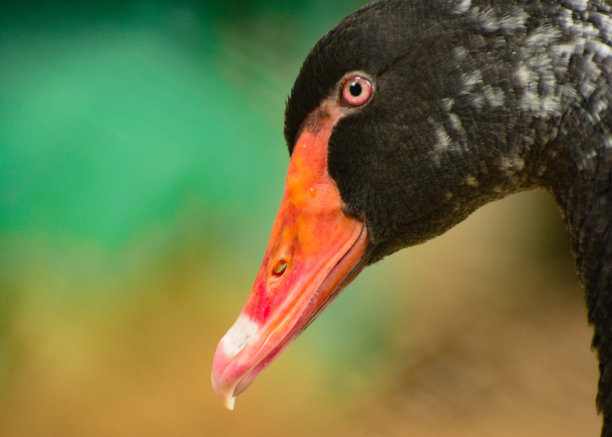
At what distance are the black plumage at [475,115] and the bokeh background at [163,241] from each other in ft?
4.18

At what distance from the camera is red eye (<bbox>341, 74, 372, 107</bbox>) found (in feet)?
4.24

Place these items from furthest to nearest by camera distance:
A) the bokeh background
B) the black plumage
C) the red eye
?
the bokeh background
the red eye
the black plumage

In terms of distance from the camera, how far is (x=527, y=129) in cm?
121

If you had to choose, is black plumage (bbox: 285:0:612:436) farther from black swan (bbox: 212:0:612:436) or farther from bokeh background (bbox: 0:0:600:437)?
bokeh background (bbox: 0:0:600:437)

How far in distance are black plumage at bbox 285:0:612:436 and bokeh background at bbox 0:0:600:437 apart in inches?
50.1

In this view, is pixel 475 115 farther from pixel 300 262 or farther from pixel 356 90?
pixel 300 262

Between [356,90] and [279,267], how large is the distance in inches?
12.5

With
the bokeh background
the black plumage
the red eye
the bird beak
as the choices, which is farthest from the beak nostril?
the bokeh background

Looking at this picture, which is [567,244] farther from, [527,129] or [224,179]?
[527,129]

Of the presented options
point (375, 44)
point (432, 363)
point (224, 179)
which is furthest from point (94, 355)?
point (375, 44)

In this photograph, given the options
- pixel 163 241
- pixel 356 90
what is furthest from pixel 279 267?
pixel 163 241

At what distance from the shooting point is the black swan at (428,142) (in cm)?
118

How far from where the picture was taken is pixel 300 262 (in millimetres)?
1348

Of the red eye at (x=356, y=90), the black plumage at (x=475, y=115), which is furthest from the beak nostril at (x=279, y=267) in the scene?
the red eye at (x=356, y=90)
